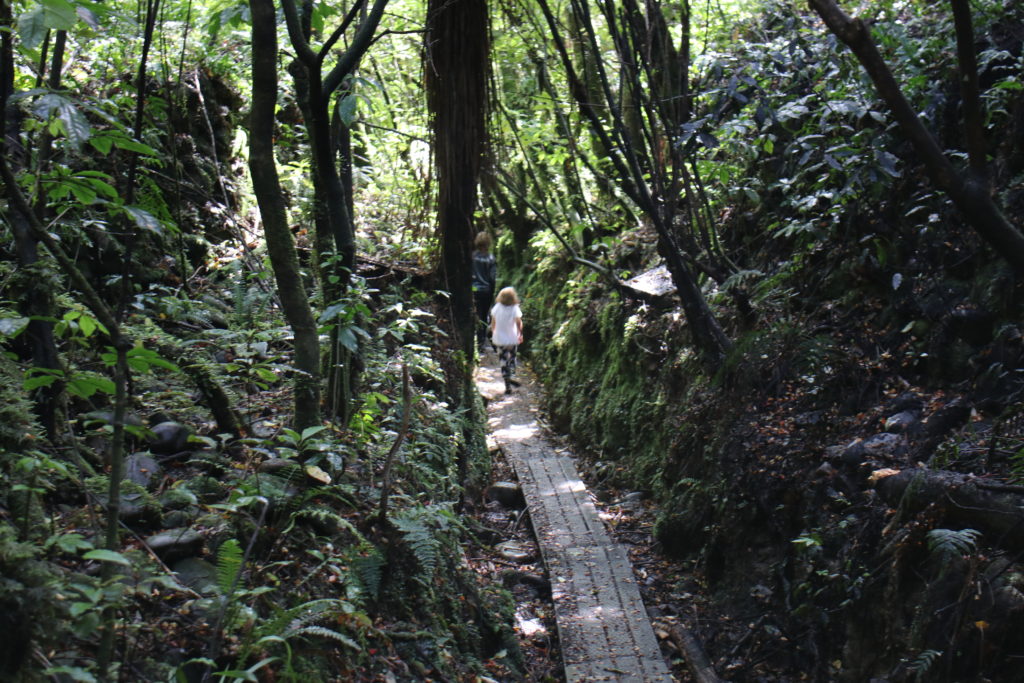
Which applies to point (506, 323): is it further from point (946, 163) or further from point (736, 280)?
point (946, 163)

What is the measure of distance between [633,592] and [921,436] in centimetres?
229

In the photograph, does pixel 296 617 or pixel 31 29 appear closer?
pixel 31 29

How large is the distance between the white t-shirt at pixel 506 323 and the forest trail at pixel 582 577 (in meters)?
1.91

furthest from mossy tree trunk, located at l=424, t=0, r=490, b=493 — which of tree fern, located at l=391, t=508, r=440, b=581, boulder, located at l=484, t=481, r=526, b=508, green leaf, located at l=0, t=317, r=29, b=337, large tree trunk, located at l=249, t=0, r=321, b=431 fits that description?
green leaf, located at l=0, t=317, r=29, b=337

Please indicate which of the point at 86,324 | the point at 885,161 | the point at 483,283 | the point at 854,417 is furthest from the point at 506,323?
the point at 86,324

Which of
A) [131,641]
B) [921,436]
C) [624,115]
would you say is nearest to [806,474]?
[921,436]

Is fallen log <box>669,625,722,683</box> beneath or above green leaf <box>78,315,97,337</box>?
beneath

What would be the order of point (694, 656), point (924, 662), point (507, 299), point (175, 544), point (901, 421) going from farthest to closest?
point (507, 299)
point (694, 656)
point (901, 421)
point (924, 662)
point (175, 544)

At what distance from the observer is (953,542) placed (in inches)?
128

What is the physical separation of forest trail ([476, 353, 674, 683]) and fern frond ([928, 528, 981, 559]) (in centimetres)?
190

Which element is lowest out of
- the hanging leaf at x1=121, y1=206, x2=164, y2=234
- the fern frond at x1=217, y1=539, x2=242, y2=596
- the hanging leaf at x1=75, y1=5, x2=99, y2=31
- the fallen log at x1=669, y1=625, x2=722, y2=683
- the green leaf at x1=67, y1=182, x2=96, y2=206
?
the fallen log at x1=669, y1=625, x2=722, y2=683

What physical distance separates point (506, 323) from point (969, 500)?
25.1ft

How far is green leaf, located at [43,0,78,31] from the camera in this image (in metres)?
1.99

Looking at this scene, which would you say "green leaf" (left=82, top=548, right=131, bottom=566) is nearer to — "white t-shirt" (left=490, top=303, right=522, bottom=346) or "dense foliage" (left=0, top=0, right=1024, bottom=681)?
"dense foliage" (left=0, top=0, right=1024, bottom=681)
